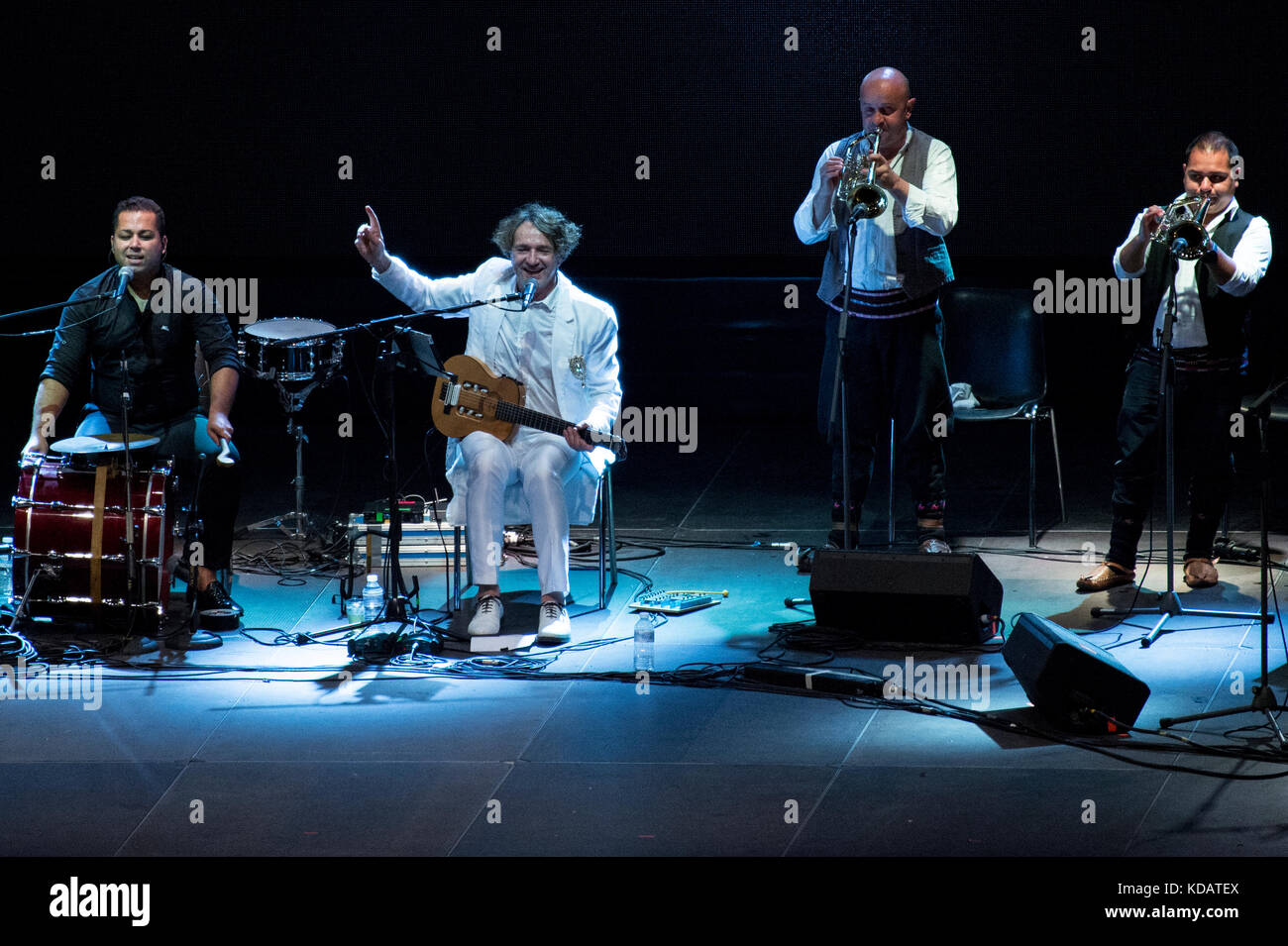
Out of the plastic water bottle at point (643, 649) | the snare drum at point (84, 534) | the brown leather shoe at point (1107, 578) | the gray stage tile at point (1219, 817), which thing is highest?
the snare drum at point (84, 534)

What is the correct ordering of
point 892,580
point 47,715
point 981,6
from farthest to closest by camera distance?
point 981,6 → point 892,580 → point 47,715

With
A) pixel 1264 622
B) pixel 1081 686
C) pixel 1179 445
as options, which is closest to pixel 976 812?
pixel 1081 686

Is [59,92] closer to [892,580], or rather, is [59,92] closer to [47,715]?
[47,715]

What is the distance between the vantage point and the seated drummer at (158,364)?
5410mm

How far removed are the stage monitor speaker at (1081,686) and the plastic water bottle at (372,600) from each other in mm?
2303

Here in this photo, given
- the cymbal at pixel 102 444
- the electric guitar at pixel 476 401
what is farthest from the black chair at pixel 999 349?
the cymbal at pixel 102 444

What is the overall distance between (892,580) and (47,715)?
8.16 feet

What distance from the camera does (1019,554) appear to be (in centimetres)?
625

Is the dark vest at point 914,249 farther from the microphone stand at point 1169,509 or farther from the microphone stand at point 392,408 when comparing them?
the microphone stand at point 392,408

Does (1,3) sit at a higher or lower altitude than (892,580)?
higher

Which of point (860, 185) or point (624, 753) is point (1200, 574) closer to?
point (860, 185)

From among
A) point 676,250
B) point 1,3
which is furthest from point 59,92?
point 676,250

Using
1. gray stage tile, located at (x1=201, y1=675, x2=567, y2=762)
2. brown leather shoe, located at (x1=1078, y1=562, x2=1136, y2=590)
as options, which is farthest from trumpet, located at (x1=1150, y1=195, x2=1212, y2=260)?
gray stage tile, located at (x1=201, y1=675, x2=567, y2=762)

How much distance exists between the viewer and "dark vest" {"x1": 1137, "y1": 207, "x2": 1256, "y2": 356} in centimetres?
538
